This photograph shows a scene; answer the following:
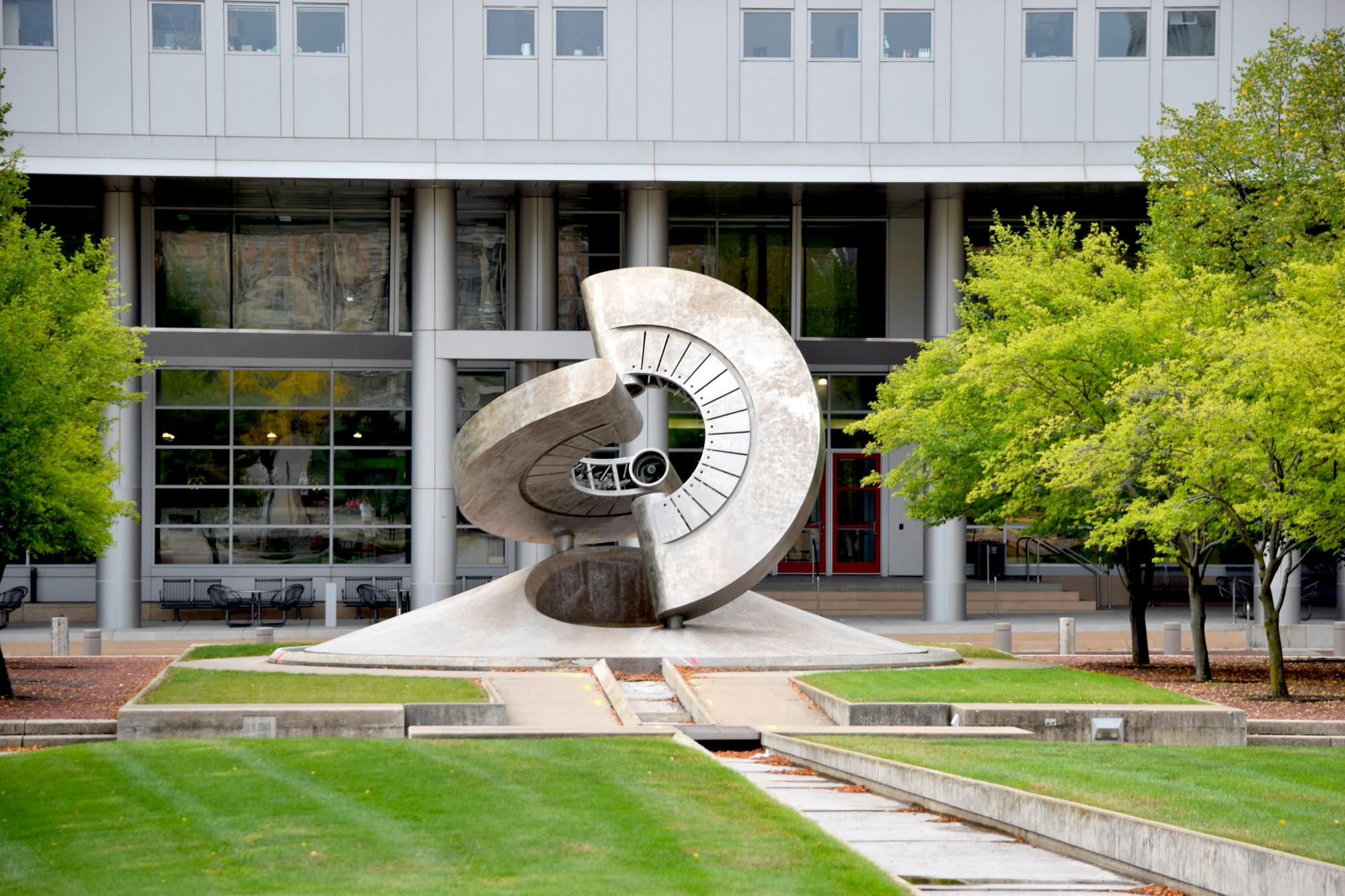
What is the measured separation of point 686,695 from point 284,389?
23.6 m

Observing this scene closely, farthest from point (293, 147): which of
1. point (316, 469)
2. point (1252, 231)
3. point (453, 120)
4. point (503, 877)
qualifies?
point (503, 877)

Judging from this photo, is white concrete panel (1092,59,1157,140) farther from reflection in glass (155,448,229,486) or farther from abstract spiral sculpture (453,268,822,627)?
reflection in glass (155,448,229,486)

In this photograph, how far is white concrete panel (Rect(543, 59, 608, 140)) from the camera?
1277 inches

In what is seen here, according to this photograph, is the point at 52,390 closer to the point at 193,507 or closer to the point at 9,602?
the point at 9,602

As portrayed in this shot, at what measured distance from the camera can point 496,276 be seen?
123 ft

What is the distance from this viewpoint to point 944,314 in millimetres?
34000

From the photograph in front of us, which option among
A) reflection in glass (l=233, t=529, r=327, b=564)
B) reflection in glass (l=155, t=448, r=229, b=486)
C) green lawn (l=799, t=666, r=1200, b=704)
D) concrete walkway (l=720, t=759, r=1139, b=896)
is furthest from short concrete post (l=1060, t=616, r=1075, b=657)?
reflection in glass (l=155, t=448, r=229, b=486)

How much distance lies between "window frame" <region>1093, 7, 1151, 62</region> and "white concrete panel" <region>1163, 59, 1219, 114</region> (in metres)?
0.49

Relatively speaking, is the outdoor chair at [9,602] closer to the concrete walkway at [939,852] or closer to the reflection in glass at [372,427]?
the reflection in glass at [372,427]

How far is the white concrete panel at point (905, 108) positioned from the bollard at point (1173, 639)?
11556 millimetres

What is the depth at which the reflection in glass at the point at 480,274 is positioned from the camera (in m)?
Result: 37.5

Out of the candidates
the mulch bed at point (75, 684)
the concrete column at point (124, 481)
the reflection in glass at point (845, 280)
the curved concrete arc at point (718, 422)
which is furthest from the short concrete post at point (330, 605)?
the reflection in glass at point (845, 280)

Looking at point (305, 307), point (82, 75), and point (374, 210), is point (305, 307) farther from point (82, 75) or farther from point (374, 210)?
point (82, 75)

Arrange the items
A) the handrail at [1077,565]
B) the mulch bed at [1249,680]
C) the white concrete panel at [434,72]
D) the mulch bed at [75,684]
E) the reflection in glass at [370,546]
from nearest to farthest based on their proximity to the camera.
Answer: the mulch bed at [75,684] < the mulch bed at [1249,680] < the white concrete panel at [434,72] < the reflection in glass at [370,546] < the handrail at [1077,565]
